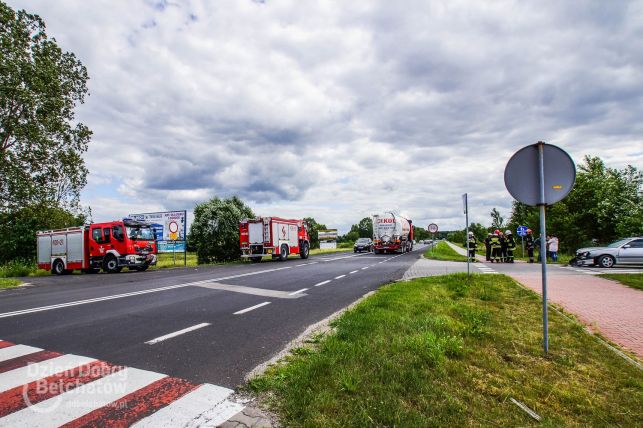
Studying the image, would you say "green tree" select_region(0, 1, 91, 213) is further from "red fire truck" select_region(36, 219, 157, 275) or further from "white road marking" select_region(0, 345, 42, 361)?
"white road marking" select_region(0, 345, 42, 361)

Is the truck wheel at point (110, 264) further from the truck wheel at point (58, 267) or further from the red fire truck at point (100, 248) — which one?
the truck wheel at point (58, 267)

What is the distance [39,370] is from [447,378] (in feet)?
14.1

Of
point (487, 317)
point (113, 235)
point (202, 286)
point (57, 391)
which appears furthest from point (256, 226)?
point (57, 391)

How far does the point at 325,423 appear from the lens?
2.78 m

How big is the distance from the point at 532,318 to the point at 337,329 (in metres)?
3.50

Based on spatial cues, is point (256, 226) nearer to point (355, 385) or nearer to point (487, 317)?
point (487, 317)

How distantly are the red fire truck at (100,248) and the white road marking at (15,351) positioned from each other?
54.6ft

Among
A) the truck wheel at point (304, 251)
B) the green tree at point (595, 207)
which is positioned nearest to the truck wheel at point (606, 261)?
the green tree at point (595, 207)

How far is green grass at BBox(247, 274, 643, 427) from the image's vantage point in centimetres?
296

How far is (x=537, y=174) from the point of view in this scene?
488 cm

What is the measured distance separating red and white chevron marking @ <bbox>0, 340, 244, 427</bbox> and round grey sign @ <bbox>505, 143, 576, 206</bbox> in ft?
13.8

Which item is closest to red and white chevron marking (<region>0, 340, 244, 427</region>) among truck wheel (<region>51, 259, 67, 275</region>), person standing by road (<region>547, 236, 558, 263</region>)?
truck wheel (<region>51, 259, 67, 275</region>)

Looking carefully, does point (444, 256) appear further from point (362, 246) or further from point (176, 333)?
point (176, 333)

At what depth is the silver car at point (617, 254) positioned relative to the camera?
16.9 meters
